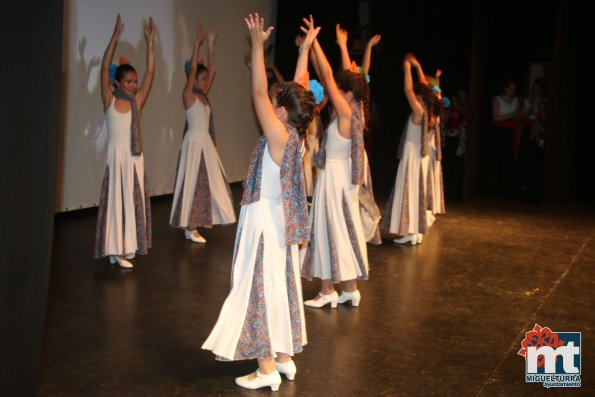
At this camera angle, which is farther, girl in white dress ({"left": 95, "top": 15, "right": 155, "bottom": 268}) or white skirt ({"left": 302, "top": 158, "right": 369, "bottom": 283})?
girl in white dress ({"left": 95, "top": 15, "right": 155, "bottom": 268})

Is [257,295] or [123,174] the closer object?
[257,295]

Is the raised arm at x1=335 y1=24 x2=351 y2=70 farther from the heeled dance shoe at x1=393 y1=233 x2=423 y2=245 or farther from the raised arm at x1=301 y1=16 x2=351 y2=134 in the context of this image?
the heeled dance shoe at x1=393 y1=233 x2=423 y2=245

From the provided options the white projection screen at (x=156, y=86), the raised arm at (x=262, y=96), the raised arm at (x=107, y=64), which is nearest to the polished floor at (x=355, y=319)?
the white projection screen at (x=156, y=86)

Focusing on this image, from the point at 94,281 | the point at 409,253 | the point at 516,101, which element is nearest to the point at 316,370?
the point at 94,281

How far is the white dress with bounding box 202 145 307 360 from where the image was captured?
3121mm

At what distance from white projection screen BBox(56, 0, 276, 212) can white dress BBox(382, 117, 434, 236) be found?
2747 mm

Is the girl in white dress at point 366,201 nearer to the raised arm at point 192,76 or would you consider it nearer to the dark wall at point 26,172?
the raised arm at point 192,76

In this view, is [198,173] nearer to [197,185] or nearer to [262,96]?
[197,185]

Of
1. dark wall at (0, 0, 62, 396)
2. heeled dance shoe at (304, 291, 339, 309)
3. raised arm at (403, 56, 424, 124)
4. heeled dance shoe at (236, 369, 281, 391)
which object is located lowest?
heeled dance shoe at (236, 369, 281, 391)

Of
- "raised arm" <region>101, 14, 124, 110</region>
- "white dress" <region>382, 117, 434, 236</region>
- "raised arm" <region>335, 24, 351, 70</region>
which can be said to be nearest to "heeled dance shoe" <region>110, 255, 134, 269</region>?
"raised arm" <region>101, 14, 124, 110</region>

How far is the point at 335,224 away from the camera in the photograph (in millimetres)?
4340

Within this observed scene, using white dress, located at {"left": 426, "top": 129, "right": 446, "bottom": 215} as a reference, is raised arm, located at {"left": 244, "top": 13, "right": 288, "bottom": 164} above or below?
above

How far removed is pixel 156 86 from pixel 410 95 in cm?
296

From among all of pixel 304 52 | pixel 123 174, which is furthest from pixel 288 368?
pixel 123 174
